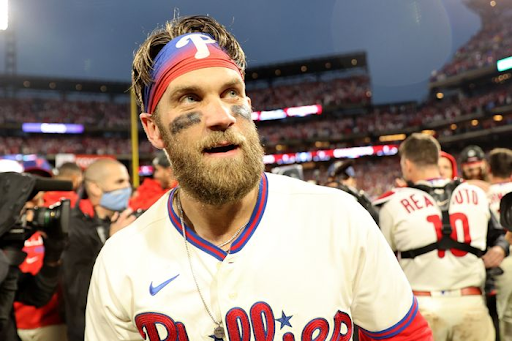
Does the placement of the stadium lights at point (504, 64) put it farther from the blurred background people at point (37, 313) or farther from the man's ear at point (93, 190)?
the blurred background people at point (37, 313)

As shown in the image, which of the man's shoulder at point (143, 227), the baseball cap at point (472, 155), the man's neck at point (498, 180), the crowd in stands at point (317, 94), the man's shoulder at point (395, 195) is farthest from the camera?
the crowd in stands at point (317, 94)

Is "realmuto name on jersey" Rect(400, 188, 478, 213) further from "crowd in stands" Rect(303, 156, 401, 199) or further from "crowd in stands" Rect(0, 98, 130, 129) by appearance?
"crowd in stands" Rect(0, 98, 130, 129)

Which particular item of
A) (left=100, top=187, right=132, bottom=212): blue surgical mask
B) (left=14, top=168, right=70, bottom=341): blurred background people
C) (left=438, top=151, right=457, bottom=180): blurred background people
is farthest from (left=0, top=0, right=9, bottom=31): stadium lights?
(left=438, top=151, right=457, bottom=180): blurred background people

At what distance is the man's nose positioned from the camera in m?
1.35

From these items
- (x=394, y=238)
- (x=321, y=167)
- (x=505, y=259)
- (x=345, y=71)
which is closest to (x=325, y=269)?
(x=394, y=238)

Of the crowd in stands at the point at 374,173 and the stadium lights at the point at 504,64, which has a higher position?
the stadium lights at the point at 504,64

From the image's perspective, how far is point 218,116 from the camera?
1355 mm

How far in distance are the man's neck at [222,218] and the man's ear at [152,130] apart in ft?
0.70

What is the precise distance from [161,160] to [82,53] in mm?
61378

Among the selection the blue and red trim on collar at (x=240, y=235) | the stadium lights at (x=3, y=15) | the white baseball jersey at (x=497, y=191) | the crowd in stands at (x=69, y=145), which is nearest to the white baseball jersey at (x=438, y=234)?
the white baseball jersey at (x=497, y=191)

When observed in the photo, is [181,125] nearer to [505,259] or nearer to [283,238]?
[283,238]

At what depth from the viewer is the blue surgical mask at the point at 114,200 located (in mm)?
3619

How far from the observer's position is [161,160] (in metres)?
4.62

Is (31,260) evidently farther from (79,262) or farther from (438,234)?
(438,234)
